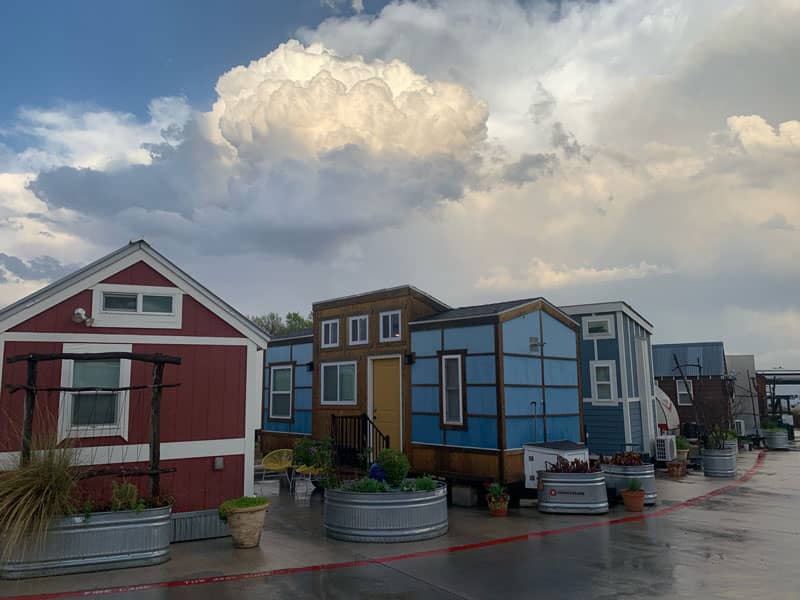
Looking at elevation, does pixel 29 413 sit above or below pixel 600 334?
below

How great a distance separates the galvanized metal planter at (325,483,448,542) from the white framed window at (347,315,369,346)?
5.83 meters

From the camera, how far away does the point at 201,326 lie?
912 centimetres

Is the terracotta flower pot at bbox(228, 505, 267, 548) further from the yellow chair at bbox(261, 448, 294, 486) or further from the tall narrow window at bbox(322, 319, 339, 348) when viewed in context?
the tall narrow window at bbox(322, 319, 339, 348)

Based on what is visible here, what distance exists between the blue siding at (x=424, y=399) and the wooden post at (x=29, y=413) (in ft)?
24.4

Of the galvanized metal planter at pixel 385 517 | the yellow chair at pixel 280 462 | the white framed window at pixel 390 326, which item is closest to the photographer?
the galvanized metal planter at pixel 385 517

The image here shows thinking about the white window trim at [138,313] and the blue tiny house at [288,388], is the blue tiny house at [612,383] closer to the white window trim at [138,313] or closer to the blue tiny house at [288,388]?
the blue tiny house at [288,388]

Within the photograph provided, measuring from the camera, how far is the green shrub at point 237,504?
8.14 metres

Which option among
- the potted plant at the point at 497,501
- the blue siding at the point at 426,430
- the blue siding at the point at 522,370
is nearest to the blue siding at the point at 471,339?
the blue siding at the point at 522,370

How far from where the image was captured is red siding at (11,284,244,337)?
807 centimetres

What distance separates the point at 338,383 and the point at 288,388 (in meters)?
2.54

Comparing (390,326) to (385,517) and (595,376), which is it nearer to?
(385,517)

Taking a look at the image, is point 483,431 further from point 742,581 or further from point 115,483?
point 115,483

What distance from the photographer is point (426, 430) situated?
12.8 m

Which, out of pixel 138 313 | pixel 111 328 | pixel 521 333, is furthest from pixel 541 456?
pixel 111 328
